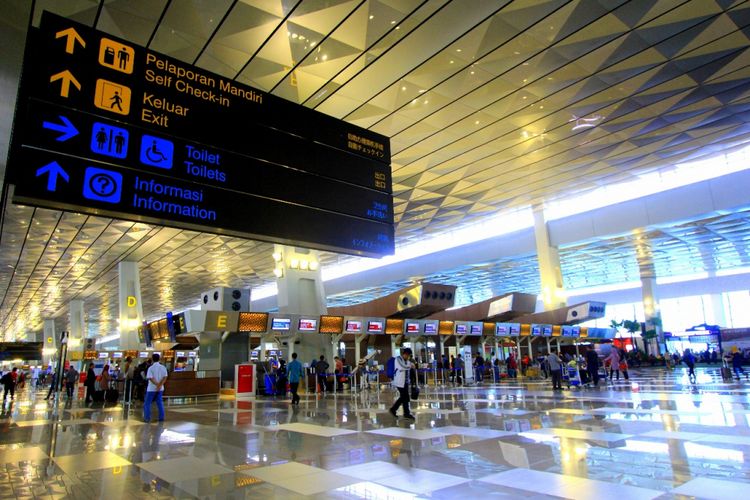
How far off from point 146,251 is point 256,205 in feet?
78.9

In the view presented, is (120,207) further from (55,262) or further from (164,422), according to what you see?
(55,262)

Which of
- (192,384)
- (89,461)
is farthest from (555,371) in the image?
(89,461)

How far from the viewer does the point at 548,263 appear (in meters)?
31.6

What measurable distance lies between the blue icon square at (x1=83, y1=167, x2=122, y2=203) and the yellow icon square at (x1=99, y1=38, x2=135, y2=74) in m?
1.34

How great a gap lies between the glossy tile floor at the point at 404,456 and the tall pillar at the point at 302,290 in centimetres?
1215

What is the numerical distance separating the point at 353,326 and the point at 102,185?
17.9 meters

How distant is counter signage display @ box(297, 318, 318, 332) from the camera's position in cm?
2045

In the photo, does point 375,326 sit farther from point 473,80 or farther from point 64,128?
point 64,128

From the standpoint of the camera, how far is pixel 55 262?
2775 centimetres

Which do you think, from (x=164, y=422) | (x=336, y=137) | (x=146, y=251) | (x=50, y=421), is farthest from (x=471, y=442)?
(x=146, y=251)

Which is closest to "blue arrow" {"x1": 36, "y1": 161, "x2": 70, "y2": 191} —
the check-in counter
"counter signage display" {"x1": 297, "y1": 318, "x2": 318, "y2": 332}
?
the check-in counter

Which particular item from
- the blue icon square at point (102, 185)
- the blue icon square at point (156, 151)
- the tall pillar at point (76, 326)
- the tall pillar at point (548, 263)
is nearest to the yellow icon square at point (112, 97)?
the blue icon square at point (156, 151)

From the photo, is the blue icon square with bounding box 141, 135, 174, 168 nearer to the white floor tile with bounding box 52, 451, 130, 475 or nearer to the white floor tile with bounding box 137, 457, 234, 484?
the white floor tile with bounding box 137, 457, 234, 484

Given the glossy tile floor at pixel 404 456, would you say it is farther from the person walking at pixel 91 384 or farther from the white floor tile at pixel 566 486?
the person walking at pixel 91 384
